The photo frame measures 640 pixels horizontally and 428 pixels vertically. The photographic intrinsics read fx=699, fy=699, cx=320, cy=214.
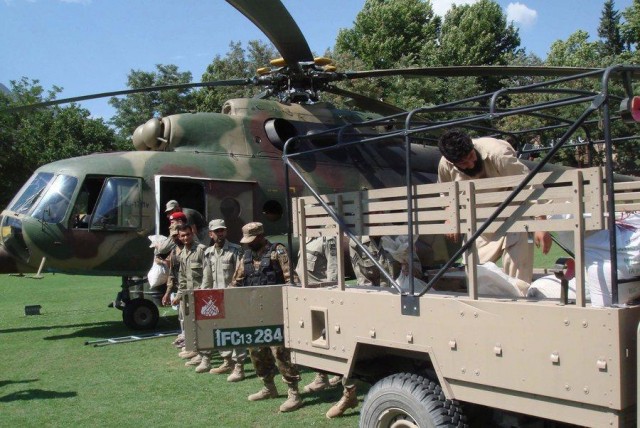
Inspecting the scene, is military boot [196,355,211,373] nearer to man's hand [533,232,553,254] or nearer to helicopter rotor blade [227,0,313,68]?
helicopter rotor blade [227,0,313,68]

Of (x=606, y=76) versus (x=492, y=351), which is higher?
(x=606, y=76)

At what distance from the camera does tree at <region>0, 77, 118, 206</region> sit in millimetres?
36156

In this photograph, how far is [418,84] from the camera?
2989cm

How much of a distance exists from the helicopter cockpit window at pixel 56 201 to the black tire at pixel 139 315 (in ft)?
5.59

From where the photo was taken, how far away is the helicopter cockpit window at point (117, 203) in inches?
403

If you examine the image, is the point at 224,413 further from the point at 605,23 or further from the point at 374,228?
the point at 605,23

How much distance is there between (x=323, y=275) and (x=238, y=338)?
226 cm

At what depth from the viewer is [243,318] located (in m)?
5.34

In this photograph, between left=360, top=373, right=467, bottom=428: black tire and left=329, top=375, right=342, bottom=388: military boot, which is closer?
left=360, top=373, right=467, bottom=428: black tire

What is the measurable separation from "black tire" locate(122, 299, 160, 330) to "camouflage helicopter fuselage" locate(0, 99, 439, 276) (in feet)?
1.63

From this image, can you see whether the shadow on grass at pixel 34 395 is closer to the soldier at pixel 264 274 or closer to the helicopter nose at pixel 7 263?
the soldier at pixel 264 274

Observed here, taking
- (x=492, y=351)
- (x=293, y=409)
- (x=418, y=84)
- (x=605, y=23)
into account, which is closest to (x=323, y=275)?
(x=293, y=409)

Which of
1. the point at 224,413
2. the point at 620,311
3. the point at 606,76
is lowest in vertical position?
the point at 224,413

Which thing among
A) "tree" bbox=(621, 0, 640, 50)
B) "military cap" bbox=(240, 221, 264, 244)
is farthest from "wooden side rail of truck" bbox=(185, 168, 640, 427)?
"tree" bbox=(621, 0, 640, 50)
